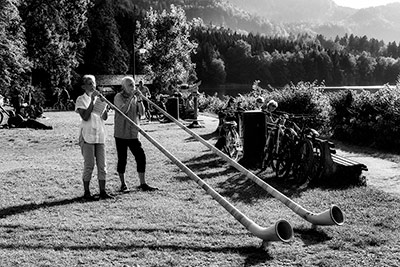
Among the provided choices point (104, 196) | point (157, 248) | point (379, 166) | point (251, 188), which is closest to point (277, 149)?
point (251, 188)

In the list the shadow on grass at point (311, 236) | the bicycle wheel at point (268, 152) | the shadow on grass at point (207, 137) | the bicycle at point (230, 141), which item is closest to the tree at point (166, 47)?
the shadow on grass at point (207, 137)

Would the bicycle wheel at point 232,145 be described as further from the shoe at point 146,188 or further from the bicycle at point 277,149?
the shoe at point 146,188

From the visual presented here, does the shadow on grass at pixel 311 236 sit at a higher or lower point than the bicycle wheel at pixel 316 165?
lower

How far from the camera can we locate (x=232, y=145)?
11.1 m

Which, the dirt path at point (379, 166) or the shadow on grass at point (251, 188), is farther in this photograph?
the dirt path at point (379, 166)

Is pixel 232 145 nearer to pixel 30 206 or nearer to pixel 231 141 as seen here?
pixel 231 141

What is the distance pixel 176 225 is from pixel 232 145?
532cm

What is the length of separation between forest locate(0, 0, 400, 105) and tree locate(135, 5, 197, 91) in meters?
0.28

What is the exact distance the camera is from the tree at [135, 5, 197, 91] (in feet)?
177

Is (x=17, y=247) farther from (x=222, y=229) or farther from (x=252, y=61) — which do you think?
(x=252, y=61)

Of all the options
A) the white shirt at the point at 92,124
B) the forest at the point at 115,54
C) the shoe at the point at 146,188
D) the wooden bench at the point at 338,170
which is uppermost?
the forest at the point at 115,54

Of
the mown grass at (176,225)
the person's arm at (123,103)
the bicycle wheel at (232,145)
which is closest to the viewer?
the mown grass at (176,225)

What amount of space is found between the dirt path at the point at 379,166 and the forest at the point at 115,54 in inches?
400

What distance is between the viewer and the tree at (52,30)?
29531 mm
